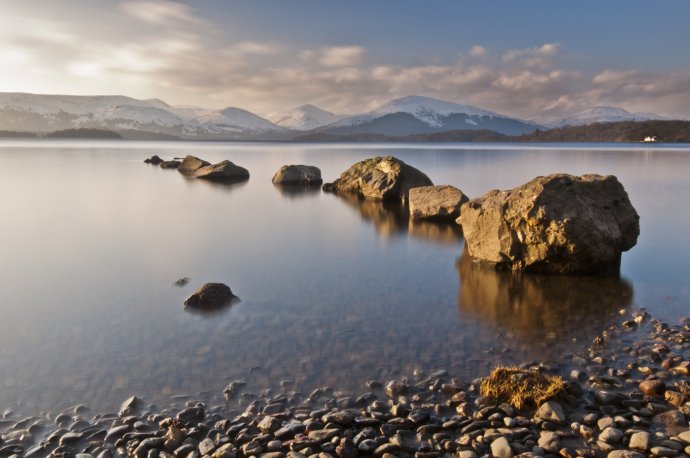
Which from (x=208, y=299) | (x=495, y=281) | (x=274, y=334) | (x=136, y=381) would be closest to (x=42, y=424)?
(x=136, y=381)

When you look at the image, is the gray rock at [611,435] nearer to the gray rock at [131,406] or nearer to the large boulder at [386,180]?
the gray rock at [131,406]

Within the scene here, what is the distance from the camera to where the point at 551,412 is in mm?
6680

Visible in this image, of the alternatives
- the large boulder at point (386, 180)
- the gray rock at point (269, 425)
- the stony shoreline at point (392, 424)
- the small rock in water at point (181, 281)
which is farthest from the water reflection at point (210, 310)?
the large boulder at point (386, 180)

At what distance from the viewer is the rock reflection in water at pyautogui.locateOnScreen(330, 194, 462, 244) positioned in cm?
1988

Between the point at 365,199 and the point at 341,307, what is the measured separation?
21.0m

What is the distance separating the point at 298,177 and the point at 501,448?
37648 millimetres

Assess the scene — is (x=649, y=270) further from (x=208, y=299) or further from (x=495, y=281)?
(x=208, y=299)

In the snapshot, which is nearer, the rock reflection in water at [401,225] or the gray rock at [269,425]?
the gray rock at [269,425]

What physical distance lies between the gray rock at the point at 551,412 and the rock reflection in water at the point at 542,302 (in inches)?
102

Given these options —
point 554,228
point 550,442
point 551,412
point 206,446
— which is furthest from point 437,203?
point 206,446

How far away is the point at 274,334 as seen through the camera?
9727mm

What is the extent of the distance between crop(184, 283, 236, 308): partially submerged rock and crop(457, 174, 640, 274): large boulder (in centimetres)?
765

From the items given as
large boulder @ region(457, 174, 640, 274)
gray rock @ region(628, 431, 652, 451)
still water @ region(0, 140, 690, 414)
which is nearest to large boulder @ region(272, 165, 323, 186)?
still water @ region(0, 140, 690, 414)

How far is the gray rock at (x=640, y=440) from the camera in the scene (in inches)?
235
